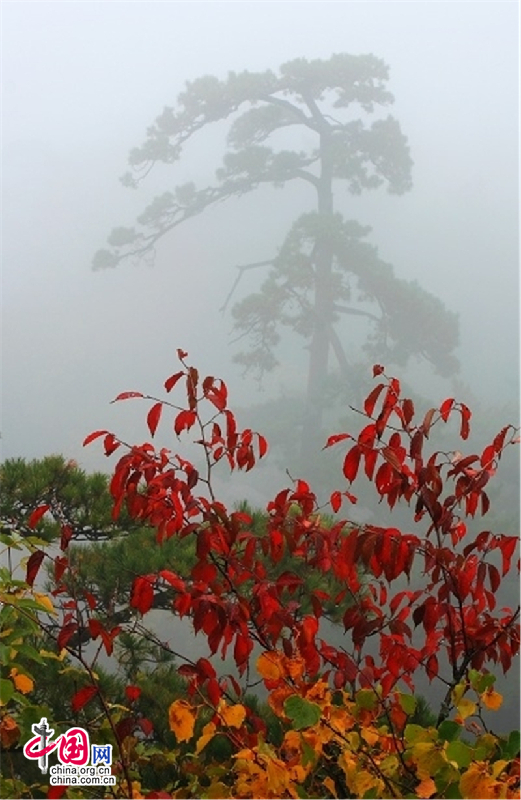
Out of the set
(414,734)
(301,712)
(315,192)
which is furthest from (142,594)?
(315,192)

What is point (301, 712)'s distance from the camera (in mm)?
917

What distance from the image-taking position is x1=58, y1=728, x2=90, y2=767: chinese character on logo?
127 cm

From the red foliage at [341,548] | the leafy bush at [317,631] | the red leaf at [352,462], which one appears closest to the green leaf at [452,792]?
the leafy bush at [317,631]

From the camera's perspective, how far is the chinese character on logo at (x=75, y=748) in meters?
1.27

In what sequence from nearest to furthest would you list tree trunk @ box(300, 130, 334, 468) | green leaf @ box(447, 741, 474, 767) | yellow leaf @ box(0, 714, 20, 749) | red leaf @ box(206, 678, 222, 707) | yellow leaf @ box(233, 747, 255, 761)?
green leaf @ box(447, 741, 474, 767) < yellow leaf @ box(233, 747, 255, 761) < red leaf @ box(206, 678, 222, 707) < yellow leaf @ box(0, 714, 20, 749) < tree trunk @ box(300, 130, 334, 468)

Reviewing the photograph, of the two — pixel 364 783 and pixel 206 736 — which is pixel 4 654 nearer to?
pixel 206 736

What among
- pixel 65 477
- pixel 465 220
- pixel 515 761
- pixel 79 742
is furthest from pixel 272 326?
pixel 515 761

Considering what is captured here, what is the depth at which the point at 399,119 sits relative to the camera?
4.48 meters

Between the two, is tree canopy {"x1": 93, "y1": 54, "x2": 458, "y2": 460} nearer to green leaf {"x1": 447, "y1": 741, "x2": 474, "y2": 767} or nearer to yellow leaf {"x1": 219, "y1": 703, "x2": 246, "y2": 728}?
yellow leaf {"x1": 219, "y1": 703, "x2": 246, "y2": 728}

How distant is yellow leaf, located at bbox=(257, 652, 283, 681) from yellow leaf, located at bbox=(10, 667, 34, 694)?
0.36 m

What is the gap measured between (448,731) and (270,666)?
22cm

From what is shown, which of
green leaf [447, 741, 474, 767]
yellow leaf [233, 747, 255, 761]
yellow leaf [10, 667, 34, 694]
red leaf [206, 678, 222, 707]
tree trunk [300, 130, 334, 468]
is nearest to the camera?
green leaf [447, 741, 474, 767]

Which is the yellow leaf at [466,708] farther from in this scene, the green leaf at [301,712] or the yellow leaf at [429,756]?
the green leaf at [301,712]

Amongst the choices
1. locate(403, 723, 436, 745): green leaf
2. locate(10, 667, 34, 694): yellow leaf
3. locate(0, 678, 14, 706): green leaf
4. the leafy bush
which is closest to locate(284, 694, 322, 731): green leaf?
the leafy bush
